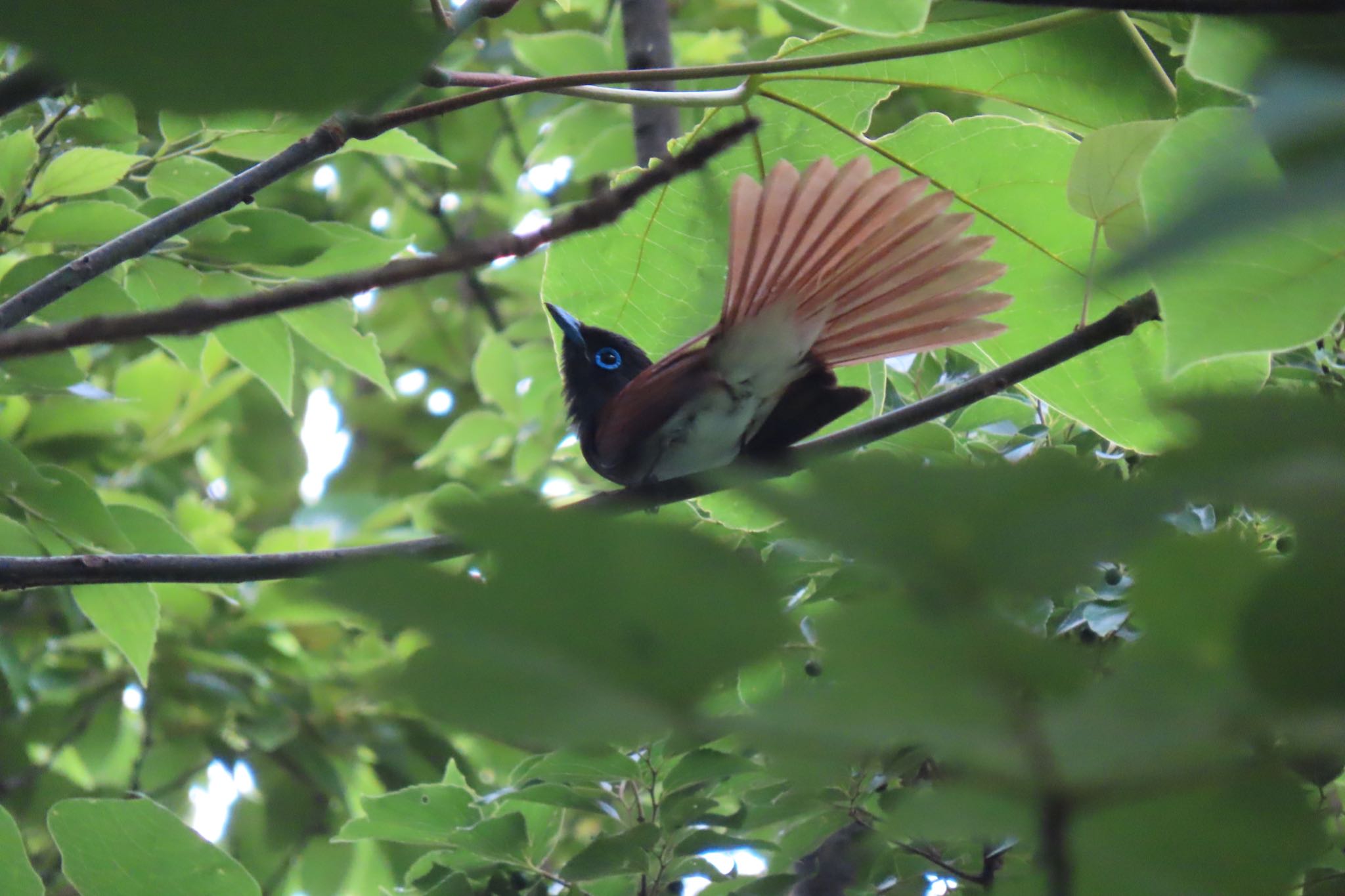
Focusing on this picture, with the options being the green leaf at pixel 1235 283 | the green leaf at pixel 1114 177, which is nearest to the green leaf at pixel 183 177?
the green leaf at pixel 1114 177

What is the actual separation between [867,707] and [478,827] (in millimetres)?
1389

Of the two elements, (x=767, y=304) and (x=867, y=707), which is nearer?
(x=867, y=707)

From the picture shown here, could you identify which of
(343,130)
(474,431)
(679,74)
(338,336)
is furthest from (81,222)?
(474,431)

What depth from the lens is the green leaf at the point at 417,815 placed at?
5.83 ft

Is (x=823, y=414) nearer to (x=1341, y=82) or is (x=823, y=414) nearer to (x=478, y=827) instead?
(x=478, y=827)

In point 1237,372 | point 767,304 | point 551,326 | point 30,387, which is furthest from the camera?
point 551,326

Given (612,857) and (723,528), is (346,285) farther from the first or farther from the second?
(723,528)

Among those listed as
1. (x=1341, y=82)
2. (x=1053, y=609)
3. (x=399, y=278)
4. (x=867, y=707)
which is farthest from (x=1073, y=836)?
(x=1053, y=609)

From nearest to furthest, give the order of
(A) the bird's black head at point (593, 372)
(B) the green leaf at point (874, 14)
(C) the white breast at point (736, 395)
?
(B) the green leaf at point (874, 14)
(C) the white breast at point (736, 395)
(A) the bird's black head at point (593, 372)

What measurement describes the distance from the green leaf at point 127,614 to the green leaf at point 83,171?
1.84ft

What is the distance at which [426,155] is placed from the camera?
1.86 meters

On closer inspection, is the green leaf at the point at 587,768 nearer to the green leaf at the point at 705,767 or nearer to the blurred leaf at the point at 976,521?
the green leaf at the point at 705,767

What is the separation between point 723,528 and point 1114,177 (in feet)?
3.48

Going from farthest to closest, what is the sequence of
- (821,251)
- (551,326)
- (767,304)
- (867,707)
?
1. (551,326)
2. (767,304)
3. (821,251)
4. (867,707)
